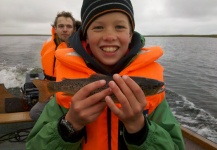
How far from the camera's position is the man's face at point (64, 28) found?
7.58 m

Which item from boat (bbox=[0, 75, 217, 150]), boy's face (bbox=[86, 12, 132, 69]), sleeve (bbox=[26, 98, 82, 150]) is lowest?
boat (bbox=[0, 75, 217, 150])

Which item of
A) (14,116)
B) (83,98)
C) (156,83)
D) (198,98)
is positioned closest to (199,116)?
(198,98)

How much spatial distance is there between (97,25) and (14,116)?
4.76 metres

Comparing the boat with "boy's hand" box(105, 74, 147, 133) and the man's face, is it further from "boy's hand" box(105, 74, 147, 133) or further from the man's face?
"boy's hand" box(105, 74, 147, 133)

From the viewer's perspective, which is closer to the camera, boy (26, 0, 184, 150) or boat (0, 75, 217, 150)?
boy (26, 0, 184, 150)

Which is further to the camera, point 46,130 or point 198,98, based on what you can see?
point 198,98

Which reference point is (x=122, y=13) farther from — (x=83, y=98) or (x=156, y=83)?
(x=83, y=98)

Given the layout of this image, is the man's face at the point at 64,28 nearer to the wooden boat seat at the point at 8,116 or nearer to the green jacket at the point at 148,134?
the wooden boat seat at the point at 8,116

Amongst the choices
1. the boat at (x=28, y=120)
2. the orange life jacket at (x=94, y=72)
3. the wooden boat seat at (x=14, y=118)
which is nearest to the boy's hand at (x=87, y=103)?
the orange life jacket at (x=94, y=72)

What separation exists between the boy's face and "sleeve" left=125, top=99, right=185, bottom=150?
767 mm

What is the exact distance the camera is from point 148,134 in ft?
7.11

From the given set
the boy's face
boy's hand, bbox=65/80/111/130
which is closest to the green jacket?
boy's hand, bbox=65/80/111/130

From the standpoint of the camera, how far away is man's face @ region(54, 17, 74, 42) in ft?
24.9

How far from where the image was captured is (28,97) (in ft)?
23.6
